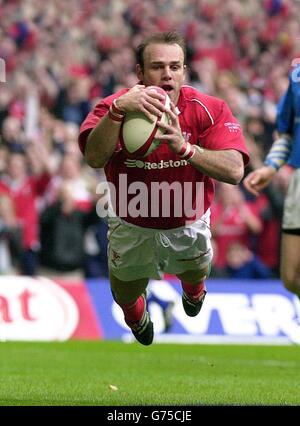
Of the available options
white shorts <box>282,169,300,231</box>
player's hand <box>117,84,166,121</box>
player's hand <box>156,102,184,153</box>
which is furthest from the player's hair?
white shorts <box>282,169,300,231</box>

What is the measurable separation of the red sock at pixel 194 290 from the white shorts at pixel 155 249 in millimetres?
448

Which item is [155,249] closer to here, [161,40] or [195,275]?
[195,275]

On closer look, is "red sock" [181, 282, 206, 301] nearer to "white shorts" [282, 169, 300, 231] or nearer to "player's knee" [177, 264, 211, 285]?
"player's knee" [177, 264, 211, 285]

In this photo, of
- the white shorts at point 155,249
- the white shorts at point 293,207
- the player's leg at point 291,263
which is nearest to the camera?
the white shorts at point 155,249

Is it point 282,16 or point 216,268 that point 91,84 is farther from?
point 216,268

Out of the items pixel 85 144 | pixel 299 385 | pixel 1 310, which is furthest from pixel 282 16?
pixel 85 144

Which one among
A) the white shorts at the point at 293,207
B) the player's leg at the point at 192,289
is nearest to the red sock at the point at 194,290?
the player's leg at the point at 192,289

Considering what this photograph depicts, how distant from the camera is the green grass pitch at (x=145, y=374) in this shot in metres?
8.91

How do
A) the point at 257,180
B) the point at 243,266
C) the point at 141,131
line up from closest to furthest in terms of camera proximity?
the point at 141,131, the point at 257,180, the point at 243,266

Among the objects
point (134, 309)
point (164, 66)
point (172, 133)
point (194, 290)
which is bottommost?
point (134, 309)

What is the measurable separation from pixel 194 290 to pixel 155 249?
2.65ft

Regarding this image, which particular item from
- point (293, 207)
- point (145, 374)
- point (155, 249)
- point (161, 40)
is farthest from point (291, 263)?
point (161, 40)

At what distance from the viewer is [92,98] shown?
20.0 m

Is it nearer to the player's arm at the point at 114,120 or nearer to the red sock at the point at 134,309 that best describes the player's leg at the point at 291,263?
the red sock at the point at 134,309
